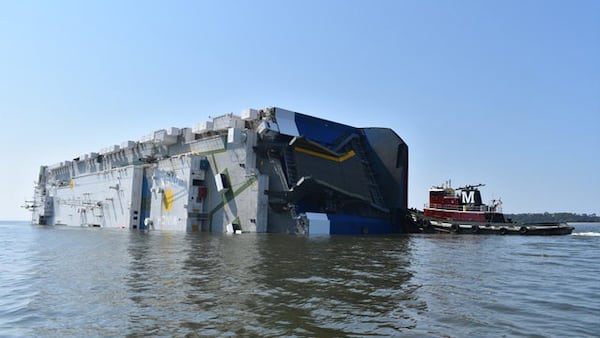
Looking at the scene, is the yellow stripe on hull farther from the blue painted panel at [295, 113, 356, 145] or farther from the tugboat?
the tugboat

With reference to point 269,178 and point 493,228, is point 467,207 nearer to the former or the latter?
point 493,228

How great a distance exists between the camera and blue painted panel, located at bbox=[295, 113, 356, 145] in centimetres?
4144

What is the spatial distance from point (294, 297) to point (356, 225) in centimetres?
3028

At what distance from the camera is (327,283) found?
11672 mm

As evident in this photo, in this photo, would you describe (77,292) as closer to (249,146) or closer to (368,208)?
(249,146)

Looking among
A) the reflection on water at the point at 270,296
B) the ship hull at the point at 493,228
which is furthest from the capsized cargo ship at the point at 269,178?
the reflection on water at the point at 270,296

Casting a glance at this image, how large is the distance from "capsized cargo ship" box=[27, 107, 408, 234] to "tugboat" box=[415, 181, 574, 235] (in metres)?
4.10

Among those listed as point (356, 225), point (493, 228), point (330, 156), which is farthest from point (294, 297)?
point (493, 228)

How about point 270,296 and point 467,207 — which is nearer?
point 270,296

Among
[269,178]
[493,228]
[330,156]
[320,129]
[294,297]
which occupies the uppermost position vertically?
[320,129]

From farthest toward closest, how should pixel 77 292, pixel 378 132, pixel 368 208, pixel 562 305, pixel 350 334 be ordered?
pixel 378 132 → pixel 368 208 → pixel 77 292 → pixel 562 305 → pixel 350 334

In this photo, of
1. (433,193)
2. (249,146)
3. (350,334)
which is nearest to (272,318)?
(350,334)

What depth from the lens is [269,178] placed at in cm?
3919

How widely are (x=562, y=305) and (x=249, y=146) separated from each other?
31.9 meters
